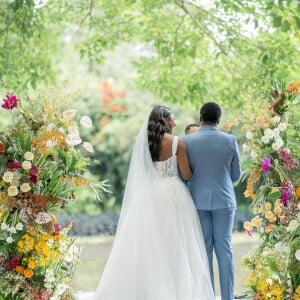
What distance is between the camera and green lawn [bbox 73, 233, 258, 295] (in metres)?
9.15

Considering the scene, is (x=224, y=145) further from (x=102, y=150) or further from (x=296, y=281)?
(x=102, y=150)

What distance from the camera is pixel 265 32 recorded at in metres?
9.46

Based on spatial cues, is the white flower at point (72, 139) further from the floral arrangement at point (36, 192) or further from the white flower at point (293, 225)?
the white flower at point (293, 225)

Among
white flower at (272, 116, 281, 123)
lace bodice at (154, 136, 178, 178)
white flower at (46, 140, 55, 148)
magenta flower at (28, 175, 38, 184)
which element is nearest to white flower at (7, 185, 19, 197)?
magenta flower at (28, 175, 38, 184)

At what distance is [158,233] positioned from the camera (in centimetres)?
541

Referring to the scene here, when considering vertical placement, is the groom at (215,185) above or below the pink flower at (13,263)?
above

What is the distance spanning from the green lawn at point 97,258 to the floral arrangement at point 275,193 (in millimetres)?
2733

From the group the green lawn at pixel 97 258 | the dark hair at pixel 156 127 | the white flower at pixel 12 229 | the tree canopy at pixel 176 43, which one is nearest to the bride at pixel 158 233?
the dark hair at pixel 156 127

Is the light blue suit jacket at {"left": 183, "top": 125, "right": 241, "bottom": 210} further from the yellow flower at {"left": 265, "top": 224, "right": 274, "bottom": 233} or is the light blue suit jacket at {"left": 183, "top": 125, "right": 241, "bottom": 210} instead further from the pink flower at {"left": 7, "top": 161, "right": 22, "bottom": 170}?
the pink flower at {"left": 7, "top": 161, "right": 22, "bottom": 170}

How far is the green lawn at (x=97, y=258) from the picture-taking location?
9148 millimetres

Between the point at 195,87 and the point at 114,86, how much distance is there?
641cm

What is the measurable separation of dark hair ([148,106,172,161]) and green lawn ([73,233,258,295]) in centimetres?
248

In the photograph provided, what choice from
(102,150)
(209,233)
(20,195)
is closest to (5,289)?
(20,195)

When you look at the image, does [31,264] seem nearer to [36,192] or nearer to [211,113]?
[36,192]
